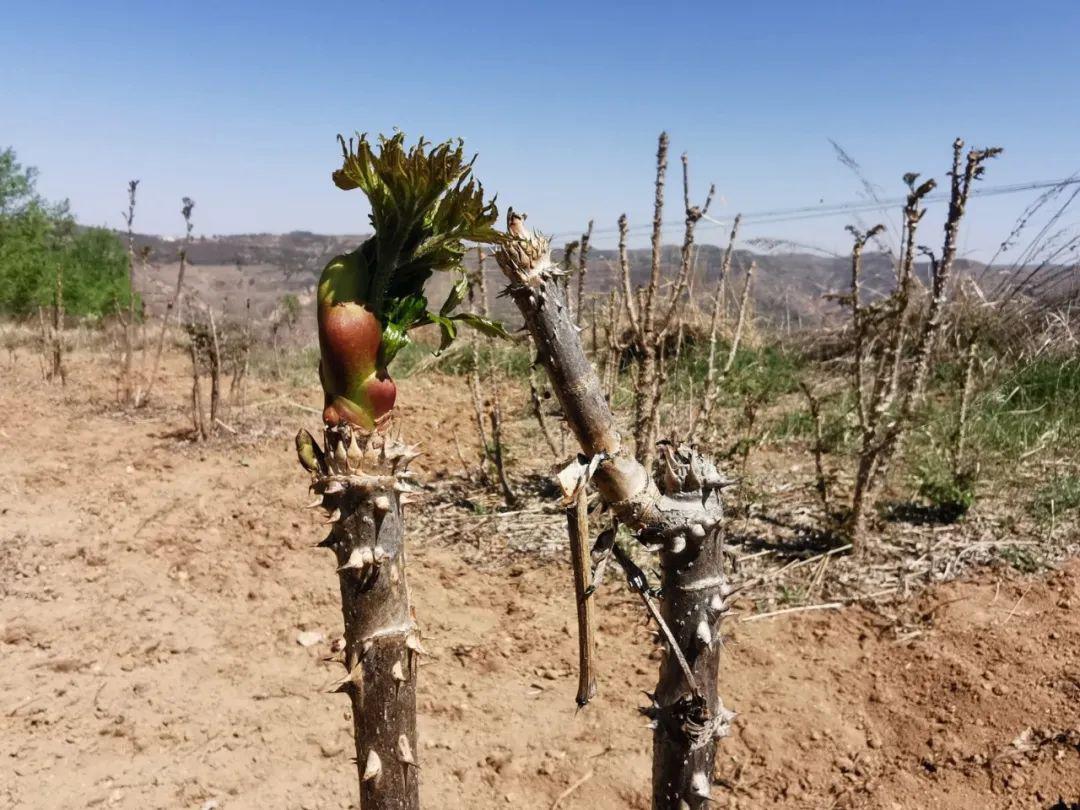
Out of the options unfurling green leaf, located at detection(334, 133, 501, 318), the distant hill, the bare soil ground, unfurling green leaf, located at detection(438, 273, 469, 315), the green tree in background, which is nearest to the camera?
unfurling green leaf, located at detection(334, 133, 501, 318)

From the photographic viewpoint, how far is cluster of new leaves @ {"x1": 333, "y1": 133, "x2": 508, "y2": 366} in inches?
38.2

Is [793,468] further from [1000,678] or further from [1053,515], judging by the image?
[1000,678]

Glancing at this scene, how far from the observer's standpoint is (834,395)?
6824 mm

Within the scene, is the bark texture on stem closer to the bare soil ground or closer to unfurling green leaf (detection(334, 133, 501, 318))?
unfurling green leaf (detection(334, 133, 501, 318))

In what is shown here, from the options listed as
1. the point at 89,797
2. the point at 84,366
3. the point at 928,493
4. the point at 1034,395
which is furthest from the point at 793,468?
the point at 84,366

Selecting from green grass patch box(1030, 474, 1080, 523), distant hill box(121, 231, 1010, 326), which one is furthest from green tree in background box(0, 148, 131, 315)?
green grass patch box(1030, 474, 1080, 523)

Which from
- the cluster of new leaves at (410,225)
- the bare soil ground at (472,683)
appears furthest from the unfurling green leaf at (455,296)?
the bare soil ground at (472,683)

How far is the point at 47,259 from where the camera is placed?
1384 centimetres

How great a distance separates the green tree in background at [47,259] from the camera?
43.0 ft

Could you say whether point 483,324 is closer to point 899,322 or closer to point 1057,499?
point 899,322

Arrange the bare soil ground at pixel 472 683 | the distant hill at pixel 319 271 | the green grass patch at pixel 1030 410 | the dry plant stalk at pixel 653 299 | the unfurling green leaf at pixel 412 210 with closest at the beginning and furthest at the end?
the unfurling green leaf at pixel 412 210, the bare soil ground at pixel 472 683, the dry plant stalk at pixel 653 299, the green grass patch at pixel 1030 410, the distant hill at pixel 319 271

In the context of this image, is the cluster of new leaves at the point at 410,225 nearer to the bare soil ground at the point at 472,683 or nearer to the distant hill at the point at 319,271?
the bare soil ground at the point at 472,683

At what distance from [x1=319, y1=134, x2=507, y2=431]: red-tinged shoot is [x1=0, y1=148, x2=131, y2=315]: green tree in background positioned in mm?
12107

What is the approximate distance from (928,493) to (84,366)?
32.2 feet
